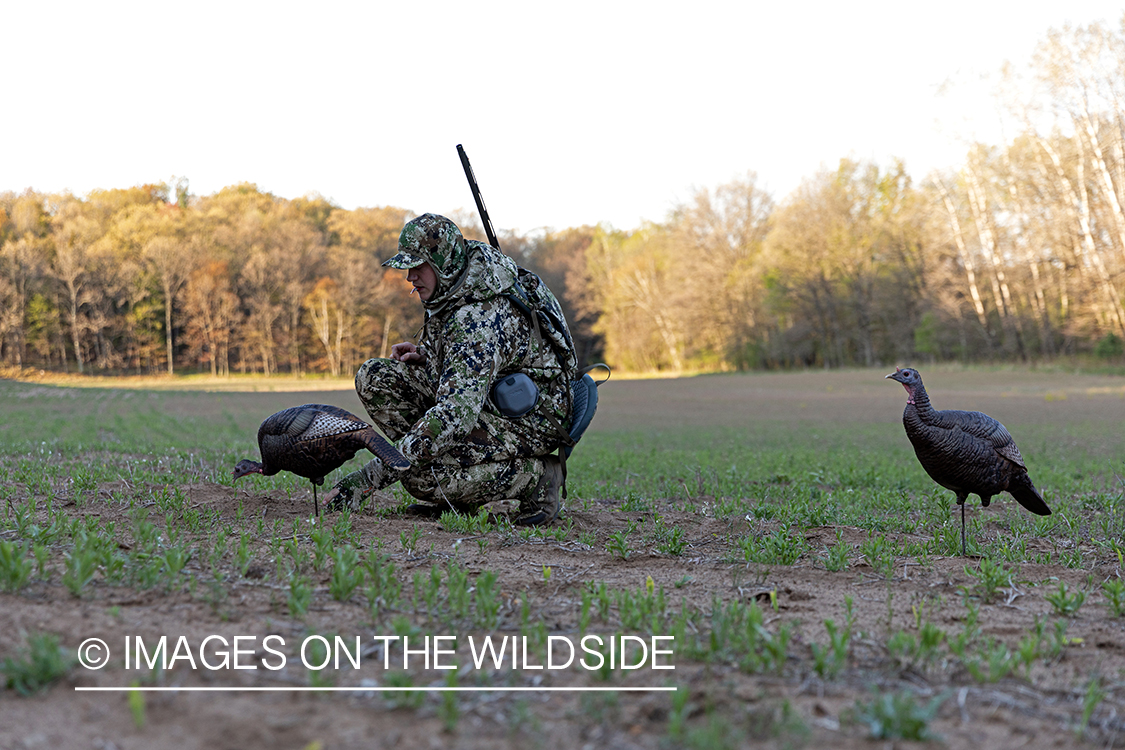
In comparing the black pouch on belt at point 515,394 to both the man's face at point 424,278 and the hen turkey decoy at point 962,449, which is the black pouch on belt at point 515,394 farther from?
the hen turkey decoy at point 962,449

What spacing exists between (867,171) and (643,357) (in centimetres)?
2496

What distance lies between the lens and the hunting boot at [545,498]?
580cm

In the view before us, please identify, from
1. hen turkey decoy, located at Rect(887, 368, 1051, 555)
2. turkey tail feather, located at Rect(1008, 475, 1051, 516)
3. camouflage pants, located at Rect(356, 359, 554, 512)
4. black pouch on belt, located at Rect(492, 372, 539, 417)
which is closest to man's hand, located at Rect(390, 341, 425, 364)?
camouflage pants, located at Rect(356, 359, 554, 512)

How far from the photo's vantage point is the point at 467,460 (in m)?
5.62

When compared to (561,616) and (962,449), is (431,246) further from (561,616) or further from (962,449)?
(962,449)

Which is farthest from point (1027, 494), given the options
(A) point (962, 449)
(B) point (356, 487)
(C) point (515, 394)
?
(B) point (356, 487)

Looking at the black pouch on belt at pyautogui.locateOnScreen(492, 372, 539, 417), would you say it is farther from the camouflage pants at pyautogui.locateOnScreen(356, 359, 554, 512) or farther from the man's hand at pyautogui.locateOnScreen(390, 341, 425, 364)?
the man's hand at pyautogui.locateOnScreen(390, 341, 425, 364)

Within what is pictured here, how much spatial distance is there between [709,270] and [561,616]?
57.6m

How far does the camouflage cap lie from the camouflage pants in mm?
947

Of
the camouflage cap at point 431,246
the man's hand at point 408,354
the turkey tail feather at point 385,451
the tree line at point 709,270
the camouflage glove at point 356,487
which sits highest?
the tree line at point 709,270

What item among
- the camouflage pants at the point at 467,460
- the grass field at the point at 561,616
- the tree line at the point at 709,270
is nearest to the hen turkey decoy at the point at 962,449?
the grass field at the point at 561,616

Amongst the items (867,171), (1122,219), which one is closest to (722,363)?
(867,171)

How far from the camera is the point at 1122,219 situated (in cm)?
3344

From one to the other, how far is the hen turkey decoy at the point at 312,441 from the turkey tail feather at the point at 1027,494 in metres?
4.13
